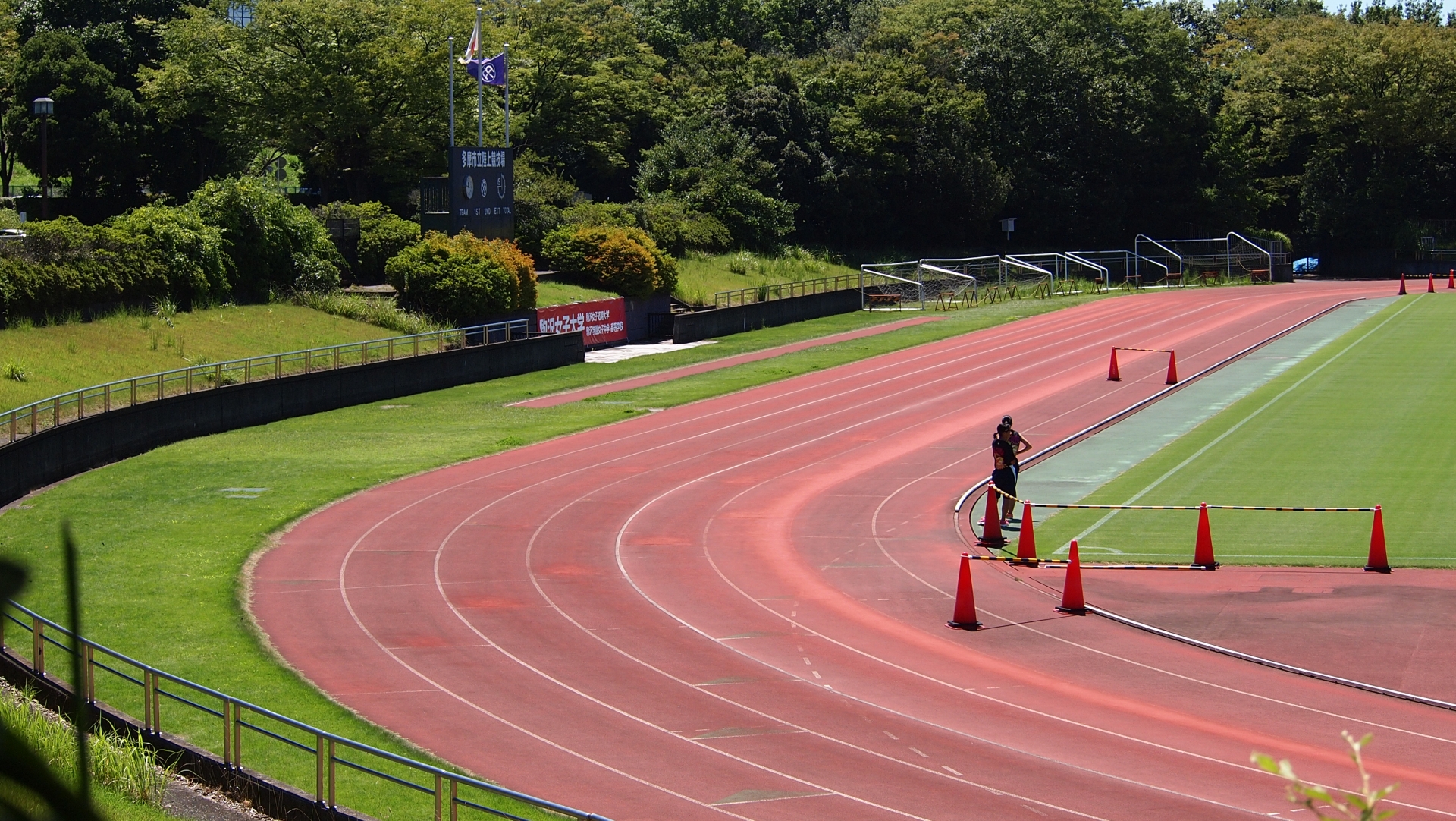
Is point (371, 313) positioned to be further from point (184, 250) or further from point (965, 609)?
point (965, 609)

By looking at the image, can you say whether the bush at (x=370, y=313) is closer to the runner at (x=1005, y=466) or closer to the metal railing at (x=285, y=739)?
the runner at (x=1005, y=466)

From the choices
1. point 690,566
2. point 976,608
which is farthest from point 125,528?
point 976,608

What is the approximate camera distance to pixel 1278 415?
35188mm

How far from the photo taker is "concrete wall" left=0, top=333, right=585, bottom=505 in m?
28.0


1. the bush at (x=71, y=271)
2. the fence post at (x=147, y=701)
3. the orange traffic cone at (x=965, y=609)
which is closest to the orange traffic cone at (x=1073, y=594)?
the orange traffic cone at (x=965, y=609)

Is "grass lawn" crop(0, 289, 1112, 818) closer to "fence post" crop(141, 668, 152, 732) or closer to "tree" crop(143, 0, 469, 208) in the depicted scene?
"fence post" crop(141, 668, 152, 732)

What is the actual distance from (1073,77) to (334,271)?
184 feet

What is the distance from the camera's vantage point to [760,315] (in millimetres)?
59531

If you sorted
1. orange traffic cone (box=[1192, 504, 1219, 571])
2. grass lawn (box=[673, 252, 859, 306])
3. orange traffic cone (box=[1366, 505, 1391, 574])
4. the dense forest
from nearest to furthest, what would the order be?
orange traffic cone (box=[1366, 505, 1391, 574]) < orange traffic cone (box=[1192, 504, 1219, 571]) < the dense forest < grass lawn (box=[673, 252, 859, 306])

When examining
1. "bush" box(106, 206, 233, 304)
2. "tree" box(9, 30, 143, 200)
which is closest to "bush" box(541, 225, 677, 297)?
"bush" box(106, 206, 233, 304)

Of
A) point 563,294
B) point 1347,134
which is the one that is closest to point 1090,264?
point 1347,134

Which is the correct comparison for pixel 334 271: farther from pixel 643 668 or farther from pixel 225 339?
pixel 643 668

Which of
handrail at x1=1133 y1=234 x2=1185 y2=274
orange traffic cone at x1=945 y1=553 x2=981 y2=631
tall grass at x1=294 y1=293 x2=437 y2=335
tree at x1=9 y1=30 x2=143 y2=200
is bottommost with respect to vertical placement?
orange traffic cone at x1=945 y1=553 x2=981 y2=631

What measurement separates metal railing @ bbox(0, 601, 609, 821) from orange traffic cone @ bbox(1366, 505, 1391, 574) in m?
13.3
